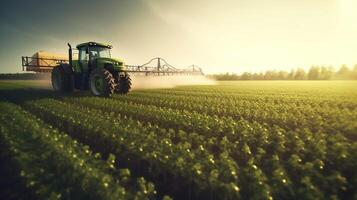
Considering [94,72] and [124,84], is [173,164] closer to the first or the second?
[94,72]

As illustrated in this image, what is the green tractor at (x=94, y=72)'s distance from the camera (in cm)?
1703

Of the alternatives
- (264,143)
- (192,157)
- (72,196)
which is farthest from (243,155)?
(72,196)

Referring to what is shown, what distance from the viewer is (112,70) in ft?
59.8

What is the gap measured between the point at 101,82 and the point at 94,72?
0.73 metres

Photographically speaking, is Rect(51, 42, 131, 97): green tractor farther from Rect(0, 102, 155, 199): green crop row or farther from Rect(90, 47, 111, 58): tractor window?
Rect(0, 102, 155, 199): green crop row

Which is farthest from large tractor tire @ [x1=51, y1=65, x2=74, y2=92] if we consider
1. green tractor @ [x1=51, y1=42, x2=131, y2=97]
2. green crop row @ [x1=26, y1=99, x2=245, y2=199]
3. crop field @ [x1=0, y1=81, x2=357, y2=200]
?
green crop row @ [x1=26, y1=99, x2=245, y2=199]

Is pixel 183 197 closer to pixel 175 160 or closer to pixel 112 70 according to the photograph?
pixel 175 160

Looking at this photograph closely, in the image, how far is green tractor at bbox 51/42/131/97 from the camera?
55.9 ft

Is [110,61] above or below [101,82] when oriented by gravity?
above

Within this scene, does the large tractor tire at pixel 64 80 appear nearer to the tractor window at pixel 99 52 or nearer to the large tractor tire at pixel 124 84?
the tractor window at pixel 99 52

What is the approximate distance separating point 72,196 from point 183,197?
6.08 feet

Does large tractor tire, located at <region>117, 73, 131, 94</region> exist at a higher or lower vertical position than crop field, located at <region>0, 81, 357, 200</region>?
higher

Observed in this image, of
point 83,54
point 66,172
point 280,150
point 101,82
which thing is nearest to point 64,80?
point 83,54

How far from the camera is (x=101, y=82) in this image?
17.2m
